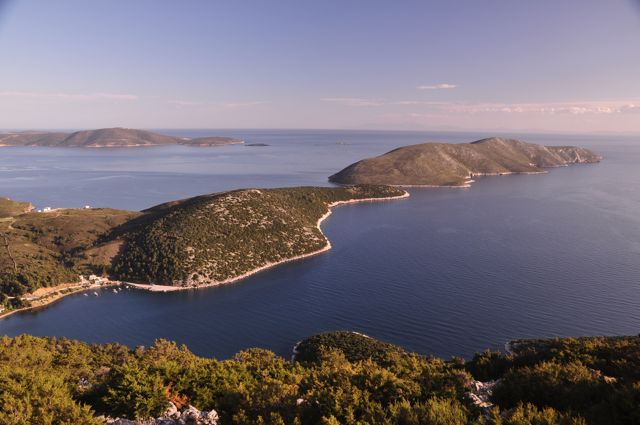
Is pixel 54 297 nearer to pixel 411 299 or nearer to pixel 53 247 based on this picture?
pixel 53 247

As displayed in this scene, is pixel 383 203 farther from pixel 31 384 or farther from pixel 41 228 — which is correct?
pixel 31 384

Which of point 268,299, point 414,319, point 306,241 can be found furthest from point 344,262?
point 414,319

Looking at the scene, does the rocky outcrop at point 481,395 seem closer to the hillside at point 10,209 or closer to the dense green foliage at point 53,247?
the dense green foliage at point 53,247

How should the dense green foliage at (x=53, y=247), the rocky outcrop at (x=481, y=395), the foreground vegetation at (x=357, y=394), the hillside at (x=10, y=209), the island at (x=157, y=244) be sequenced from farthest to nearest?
1. the hillside at (x=10, y=209)
2. the island at (x=157, y=244)
3. the dense green foliage at (x=53, y=247)
4. the rocky outcrop at (x=481, y=395)
5. the foreground vegetation at (x=357, y=394)

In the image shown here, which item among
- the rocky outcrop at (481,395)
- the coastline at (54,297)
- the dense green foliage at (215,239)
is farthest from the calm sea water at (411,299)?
the rocky outcrop at (481,395)

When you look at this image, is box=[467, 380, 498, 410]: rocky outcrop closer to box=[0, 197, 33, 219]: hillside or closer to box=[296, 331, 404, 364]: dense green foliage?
box=[296, 331, 404, 364]: dense green foliage

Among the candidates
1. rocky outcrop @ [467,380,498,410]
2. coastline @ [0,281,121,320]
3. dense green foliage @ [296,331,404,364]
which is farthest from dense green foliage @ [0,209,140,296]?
rocky outcrop @ [467,380,498,410]
